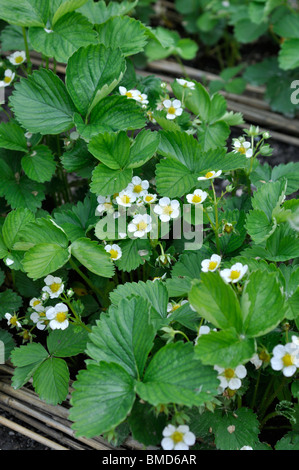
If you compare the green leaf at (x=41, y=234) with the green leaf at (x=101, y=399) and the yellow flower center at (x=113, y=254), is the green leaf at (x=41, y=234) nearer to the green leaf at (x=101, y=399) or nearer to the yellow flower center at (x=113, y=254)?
the yellow flower center at (x=113, y=254)

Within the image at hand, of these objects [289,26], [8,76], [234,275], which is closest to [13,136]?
[8,76]

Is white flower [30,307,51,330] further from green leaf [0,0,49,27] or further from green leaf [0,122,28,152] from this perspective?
green leaf [0,0,49,27]

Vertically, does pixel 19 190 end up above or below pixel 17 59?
below

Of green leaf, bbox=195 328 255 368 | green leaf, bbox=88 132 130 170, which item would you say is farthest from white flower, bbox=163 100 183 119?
green leaf, bbox=195 328 255 368

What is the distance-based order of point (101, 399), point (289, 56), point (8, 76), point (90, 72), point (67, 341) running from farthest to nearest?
point (289, 56) → point (8, 76) → point (90, 72) → point (67, 341) → point (101, 399)

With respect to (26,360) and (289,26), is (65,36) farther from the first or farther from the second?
(289,26)

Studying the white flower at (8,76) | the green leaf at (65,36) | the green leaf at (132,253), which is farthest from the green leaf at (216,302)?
the white flower at (8,76)
